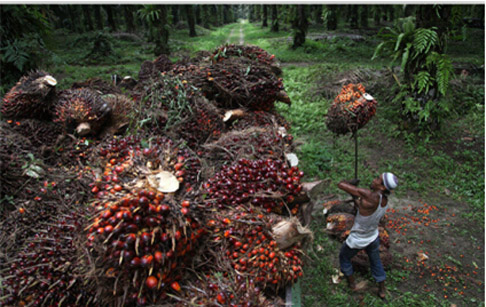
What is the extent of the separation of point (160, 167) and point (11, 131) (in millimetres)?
1698

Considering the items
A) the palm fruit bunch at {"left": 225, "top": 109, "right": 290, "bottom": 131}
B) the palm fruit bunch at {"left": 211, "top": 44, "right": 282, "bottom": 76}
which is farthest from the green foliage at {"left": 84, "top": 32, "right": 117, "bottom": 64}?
the palm fruit bunch at {"left": 225, "top": 109, "right": 290, "bottom": 131}

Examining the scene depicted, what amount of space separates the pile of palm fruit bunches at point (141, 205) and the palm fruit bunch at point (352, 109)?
3.37 feet

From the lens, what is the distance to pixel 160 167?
5.56 feet

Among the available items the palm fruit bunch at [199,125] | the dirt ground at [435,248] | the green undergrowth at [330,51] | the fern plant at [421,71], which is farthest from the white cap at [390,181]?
the green undergrowth at [330,51]

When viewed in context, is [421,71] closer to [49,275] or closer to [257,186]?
[257,186]

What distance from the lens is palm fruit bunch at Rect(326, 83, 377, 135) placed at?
11.2 feet

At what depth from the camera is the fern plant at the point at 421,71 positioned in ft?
19.5

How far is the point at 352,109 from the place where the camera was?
3.44 m

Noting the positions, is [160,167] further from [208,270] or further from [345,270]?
[345,270]

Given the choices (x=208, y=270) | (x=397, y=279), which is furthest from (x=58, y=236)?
(x=397, y=279)

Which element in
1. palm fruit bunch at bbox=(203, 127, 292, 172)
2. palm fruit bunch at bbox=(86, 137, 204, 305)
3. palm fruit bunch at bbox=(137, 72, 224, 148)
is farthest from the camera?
palm fruit bunch at bbox=(137, 72, 224, 148)

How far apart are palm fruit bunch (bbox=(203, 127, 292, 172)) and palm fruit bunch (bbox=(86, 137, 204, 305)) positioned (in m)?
0.86

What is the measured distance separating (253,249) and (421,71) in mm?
6258

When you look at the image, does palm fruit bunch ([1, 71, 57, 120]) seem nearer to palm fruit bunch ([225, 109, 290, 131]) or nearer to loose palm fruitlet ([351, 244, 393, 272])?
palm fruit bunch ([225, 109, 290, 131])
